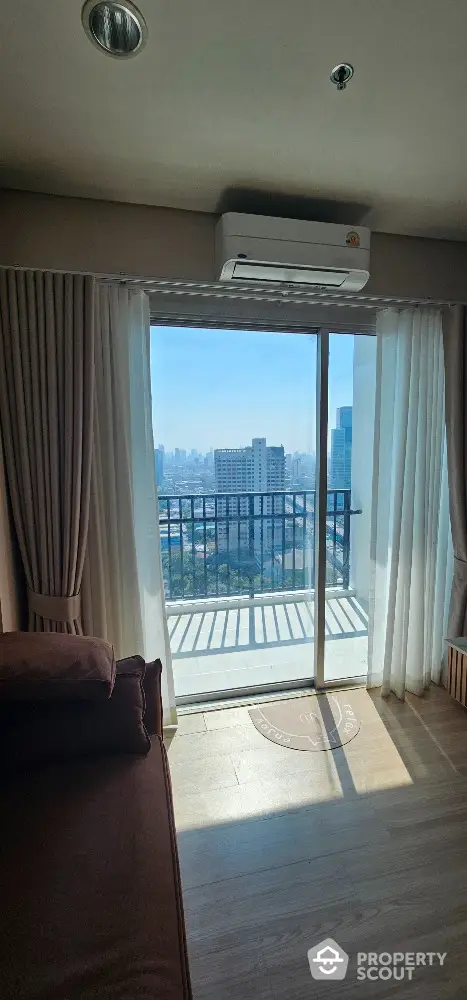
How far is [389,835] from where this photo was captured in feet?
5.55

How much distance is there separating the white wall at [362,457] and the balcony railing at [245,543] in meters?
0.06

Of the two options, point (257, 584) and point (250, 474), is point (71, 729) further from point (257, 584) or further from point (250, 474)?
point (257, 584)

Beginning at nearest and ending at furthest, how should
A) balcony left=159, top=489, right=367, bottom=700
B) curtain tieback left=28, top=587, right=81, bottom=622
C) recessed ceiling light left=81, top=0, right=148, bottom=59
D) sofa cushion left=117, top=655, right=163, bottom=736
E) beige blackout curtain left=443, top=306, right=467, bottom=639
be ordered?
recessed ceiling light left=81, top=0, right=148, bottom=59 → sofa cushion left=117, top=655, right=163, bottom=736 → curtain tieback left=28, top=587, right=81, bottom=622 → beige blackout curtain left=443, top=306, right=467, bottom=639 → balcony left=159, top=489, right=367, bottom=700

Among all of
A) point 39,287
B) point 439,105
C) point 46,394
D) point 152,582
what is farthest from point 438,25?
point 152,582

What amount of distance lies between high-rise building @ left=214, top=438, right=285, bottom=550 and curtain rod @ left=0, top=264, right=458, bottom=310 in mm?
785

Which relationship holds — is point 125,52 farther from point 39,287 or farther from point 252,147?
point 39,287

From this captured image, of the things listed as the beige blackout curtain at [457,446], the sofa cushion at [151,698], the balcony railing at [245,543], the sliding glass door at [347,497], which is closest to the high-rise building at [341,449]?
the sliding glass door at [347,497]

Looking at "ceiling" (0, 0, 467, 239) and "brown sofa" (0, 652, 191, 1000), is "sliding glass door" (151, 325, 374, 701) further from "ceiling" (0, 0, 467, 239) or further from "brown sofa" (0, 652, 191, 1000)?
"brown sofa" (0, 652, 191, 1000)

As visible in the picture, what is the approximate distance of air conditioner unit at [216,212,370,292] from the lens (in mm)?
1867

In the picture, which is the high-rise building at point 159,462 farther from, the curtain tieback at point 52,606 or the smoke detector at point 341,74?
the smoke detector at point 341,74

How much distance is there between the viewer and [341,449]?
8.45 ft

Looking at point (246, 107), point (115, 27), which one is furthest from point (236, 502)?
point (115, 27)

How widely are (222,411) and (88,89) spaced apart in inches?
56.8

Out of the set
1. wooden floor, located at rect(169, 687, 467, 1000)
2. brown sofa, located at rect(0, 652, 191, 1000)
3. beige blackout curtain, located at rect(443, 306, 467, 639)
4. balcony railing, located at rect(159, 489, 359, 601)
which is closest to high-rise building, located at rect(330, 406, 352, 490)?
balcony railing, located at rect(159, 489, 359, 601)
